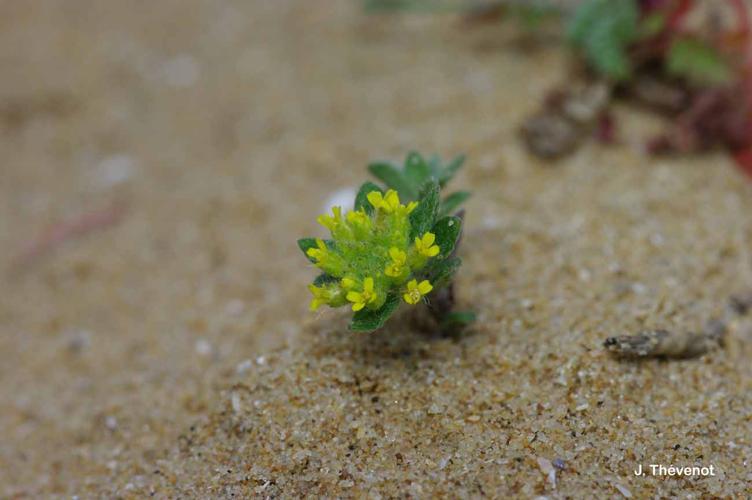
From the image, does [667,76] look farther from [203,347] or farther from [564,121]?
[203,347]

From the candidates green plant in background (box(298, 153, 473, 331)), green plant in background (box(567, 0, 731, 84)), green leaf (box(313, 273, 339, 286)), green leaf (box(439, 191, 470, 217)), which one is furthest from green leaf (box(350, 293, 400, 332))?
green plant in background (box(567, 0, 731, 84))

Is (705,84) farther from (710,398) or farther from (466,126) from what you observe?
(710,398)

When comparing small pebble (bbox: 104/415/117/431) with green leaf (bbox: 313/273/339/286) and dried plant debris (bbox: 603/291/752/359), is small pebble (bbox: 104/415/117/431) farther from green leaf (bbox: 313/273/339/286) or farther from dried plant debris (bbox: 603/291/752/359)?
dried plant debris (bbox: 603/291/752/359)

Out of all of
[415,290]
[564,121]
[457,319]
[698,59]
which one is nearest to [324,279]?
[415,290]

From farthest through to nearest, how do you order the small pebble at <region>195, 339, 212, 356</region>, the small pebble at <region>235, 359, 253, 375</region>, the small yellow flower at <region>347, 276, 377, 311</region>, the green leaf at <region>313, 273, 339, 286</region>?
1. the small pebble at <region>195, 339, 212, 356</region>
2. the small pebble at <region>235, 359, 253, 375</region>
3. the green leaf at <region>313, 273, 339, 286</region>
4. the small yellow flower at <region>347, 276, 377, 311</region>

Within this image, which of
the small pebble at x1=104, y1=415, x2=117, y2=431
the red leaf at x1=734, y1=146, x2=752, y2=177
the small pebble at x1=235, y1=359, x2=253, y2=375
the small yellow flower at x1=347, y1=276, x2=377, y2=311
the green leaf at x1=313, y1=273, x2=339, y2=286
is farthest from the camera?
the red leaf at x1=734, y1=146, x2=752, y2=177

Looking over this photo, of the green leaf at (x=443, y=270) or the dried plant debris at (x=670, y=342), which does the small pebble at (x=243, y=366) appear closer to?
the green leaf at (x=443, y=270)

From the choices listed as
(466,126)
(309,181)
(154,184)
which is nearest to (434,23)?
(466,126)
